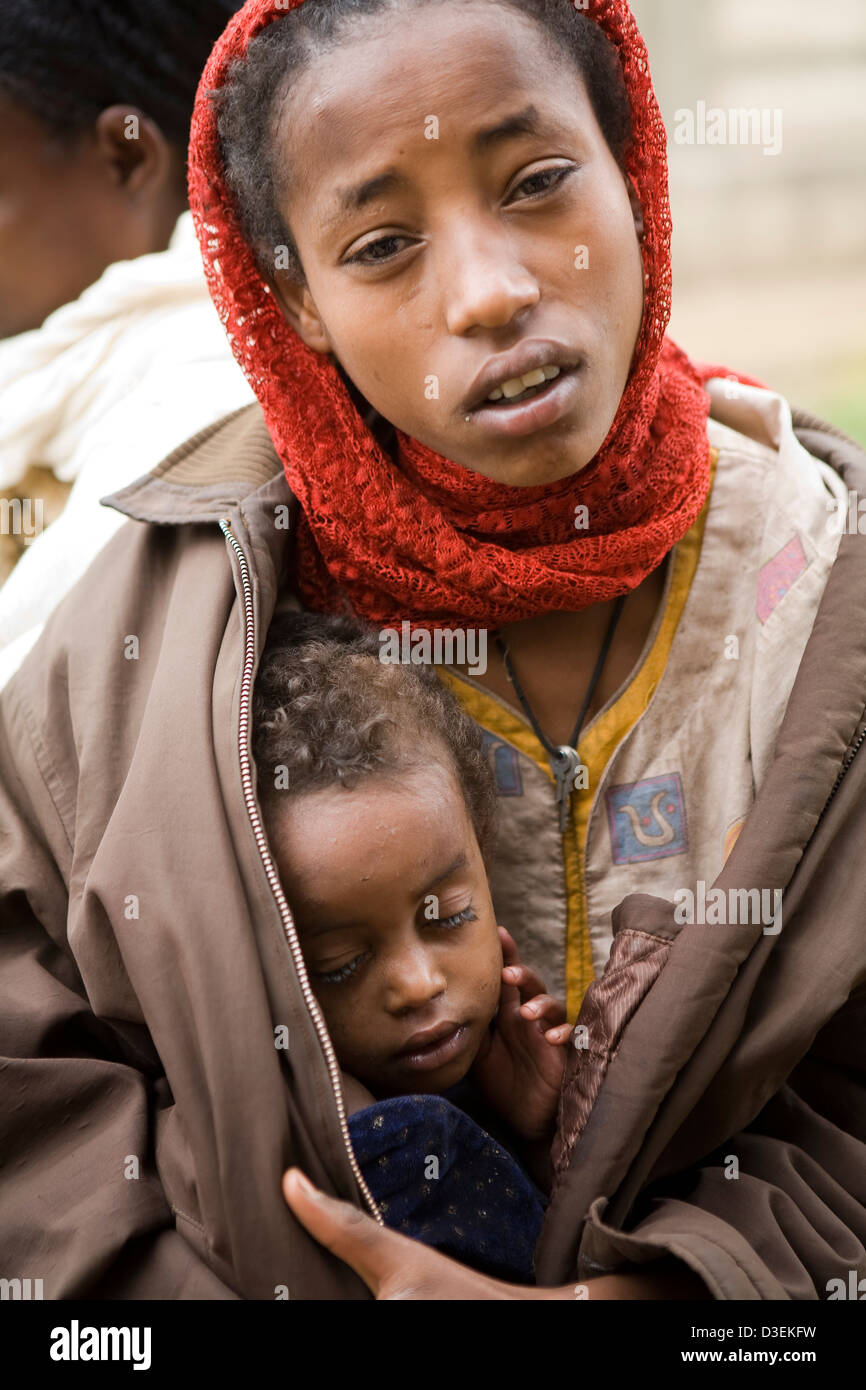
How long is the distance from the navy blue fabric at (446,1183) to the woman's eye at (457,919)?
0.68 feet

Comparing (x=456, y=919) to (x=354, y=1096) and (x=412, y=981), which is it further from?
(x=354, y=1096)

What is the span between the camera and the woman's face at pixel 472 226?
1.69 meters

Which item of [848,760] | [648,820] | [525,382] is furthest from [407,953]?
[525,382]

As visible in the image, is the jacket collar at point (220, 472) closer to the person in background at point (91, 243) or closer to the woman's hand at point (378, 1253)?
the person in background at point (91, 243)

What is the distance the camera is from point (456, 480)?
190cm

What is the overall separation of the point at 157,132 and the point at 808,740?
186cm

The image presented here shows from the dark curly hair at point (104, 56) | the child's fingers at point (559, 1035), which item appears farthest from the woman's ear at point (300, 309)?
the dark curly hair at point (104, 56)

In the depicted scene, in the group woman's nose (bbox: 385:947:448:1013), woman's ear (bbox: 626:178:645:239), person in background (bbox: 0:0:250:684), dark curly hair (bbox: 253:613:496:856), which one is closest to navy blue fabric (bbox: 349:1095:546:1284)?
woman's nose (bbox: 385:947:448:1013)

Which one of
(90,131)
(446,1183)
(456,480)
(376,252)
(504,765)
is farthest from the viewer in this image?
(90,131)

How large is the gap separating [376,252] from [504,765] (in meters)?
0.67

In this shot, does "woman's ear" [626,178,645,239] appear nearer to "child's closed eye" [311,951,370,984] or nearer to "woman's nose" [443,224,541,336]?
"woman's nose" [443,224,541,336]
